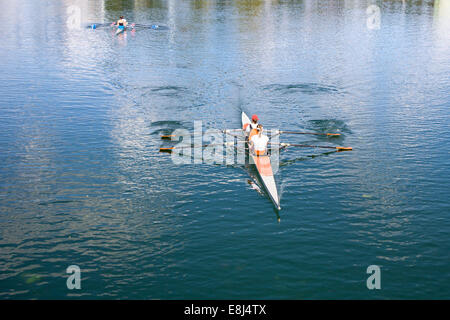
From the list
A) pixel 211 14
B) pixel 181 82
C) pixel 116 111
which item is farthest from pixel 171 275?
pixel 211 14

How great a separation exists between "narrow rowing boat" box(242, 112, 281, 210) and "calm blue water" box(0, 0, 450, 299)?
0.60 m

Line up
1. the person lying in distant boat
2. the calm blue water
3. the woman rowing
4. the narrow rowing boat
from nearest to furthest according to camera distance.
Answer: the calm blue water < the narrow rowing boat < the person lying in distant boat < the woman rowing

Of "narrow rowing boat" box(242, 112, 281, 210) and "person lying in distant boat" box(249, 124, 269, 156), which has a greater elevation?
"person lying in distant boat" box(249, 124, 269, 156)

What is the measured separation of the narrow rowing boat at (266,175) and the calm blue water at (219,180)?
0.60 meters

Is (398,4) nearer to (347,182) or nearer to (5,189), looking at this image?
(347,182)

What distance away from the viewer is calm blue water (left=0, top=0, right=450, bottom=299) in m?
19.8

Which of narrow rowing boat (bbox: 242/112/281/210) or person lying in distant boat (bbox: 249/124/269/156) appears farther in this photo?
person lying in distant boat (bbox: 249/124/269/156)

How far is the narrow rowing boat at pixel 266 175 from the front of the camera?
25.5m

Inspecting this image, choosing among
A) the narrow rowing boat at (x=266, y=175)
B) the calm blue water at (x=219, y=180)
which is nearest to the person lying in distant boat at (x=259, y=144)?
the narrow rowing boat at (x=266, y=175)

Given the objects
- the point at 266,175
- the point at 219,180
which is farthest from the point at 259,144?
the point at 219,180

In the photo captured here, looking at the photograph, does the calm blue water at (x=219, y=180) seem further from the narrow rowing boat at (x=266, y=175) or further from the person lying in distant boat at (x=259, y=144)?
the person lying in distant boat at (x=259, y=144)

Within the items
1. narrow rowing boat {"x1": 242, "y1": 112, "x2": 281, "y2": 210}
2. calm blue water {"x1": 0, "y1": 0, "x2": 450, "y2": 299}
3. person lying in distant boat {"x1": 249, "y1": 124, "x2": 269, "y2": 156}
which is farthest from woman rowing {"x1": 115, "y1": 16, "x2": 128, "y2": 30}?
person lying in distant boat {"x1": 249, "y1": 124, "x2": 269, "y2": 156}

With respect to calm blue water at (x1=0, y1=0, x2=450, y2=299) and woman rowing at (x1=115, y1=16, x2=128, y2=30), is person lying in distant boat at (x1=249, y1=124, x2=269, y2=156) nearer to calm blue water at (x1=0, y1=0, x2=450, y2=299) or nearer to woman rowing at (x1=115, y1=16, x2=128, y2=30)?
calm blue water at (x1=0, y1=0, x2=450, y2=299)
